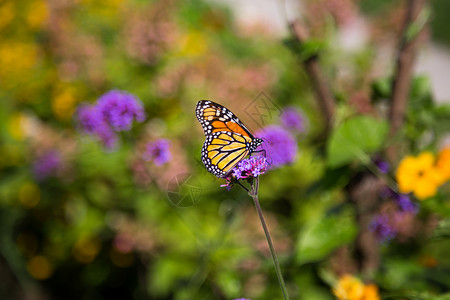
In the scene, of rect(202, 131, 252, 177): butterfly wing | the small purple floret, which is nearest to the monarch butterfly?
rect(202, 131, 252, 177): butterfly wing

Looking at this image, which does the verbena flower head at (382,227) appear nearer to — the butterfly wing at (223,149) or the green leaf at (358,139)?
the green leaf at (358,139)

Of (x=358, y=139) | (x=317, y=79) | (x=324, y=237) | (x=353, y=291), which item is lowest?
(x=353, y=291)

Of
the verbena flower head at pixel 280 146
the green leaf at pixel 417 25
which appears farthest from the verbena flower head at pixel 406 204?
the green leaf at pixel 417 25

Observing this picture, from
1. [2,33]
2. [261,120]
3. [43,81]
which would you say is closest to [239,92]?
[43,81]

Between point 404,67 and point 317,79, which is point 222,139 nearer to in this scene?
point 317,79

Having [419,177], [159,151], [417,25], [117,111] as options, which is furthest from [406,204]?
[117,111]

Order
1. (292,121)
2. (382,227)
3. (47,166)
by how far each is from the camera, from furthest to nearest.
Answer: (47,166), (292,121), (382,227)
